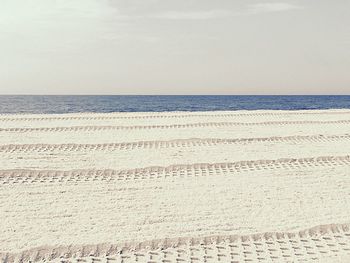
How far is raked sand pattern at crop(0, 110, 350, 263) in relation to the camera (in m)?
4.28

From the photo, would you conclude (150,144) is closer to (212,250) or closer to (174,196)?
(174,196)

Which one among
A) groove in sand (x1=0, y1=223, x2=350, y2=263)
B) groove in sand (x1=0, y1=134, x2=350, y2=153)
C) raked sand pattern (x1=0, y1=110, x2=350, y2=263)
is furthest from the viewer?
groove in sand (x1=0, y1=134, x2=350, y2=153)

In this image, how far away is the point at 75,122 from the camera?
12164 millimetres

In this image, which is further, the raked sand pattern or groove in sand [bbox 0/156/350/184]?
groove in sand [bbox 0/156/350/184]

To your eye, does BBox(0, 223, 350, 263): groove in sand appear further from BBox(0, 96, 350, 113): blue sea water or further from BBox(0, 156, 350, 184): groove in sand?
BBox(0, 96, 350, 113): blue sea water

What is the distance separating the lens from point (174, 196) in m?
5.78

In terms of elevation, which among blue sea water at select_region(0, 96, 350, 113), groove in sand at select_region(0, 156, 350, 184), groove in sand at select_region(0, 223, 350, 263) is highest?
groove in sand at select_region(0, 156, 350, 184)

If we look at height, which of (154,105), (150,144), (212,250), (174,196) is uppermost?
(150,144)

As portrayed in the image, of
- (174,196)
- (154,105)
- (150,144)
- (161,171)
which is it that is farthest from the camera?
(154,105)

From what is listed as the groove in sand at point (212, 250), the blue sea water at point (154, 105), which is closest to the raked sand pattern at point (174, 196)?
the groove in sand at point (212, 250)

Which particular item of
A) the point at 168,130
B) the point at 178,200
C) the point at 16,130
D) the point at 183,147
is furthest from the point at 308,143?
the point at 16,130

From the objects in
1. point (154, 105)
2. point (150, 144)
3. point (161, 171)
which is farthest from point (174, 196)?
point (154, 105)

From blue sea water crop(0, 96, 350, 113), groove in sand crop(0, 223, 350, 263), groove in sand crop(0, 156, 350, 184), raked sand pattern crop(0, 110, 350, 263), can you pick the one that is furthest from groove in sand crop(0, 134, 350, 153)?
blue sea water crop(0, 96, 350, 113)

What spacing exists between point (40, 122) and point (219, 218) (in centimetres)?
860
